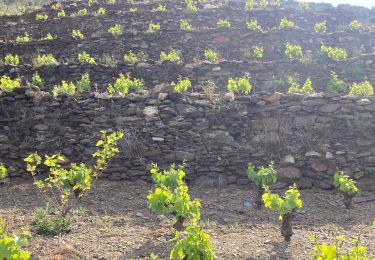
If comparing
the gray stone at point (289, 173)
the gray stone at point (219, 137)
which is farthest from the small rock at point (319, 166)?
the gray stone at point (219, 137)

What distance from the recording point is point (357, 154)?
25.8 ft

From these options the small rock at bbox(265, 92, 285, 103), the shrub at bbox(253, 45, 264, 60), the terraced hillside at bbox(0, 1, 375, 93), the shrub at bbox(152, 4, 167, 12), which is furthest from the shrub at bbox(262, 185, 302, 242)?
the shrub at bbox(152, 4, 167, 12)

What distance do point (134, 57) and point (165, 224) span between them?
6927 millimetres

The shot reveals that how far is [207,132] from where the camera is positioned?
26.6ft

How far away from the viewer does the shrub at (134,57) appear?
11445 millimetres

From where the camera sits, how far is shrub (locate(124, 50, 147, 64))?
11445mm

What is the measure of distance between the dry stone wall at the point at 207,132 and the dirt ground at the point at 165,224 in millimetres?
509

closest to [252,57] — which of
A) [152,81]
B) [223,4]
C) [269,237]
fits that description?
[152,81]

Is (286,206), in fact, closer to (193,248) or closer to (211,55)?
(193,248)

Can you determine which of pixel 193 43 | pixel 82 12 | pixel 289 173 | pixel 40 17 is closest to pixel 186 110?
pixel 289 173

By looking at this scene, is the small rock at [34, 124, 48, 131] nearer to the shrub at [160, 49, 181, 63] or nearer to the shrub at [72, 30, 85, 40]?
the shrub at [160, 49, 181, 63]

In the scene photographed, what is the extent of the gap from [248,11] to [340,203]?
454 inches

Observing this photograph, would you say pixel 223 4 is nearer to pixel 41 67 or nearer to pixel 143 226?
pixel 41 67

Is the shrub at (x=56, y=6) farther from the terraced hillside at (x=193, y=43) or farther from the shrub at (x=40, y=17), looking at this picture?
the shrub at (x=40, y=17)
